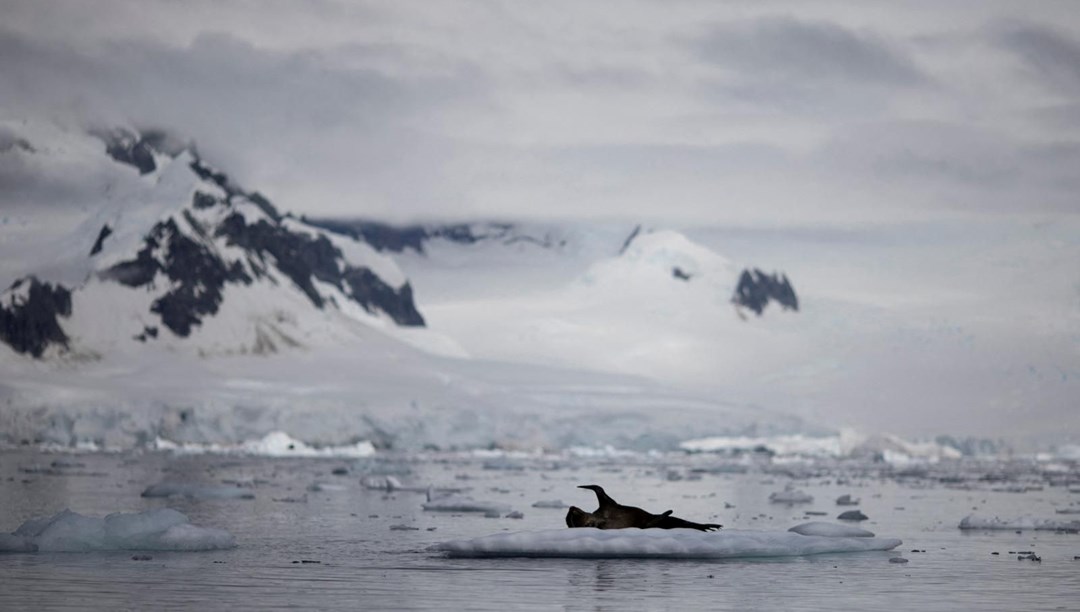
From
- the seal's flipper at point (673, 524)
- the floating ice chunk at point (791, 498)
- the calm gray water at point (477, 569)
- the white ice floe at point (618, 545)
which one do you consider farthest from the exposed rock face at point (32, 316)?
the white ice floe at point (618, 545)

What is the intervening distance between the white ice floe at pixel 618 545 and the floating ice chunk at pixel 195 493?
17136mm

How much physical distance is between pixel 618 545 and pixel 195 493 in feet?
62.4

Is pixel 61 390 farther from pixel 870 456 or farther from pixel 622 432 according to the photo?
pixel 870 456

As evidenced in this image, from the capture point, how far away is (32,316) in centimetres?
13450

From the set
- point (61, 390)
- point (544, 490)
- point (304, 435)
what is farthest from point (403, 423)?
point (544, 490)

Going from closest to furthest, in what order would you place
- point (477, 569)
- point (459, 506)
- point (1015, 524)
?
point (477, 569), point (1015, 524), point (459, 506)

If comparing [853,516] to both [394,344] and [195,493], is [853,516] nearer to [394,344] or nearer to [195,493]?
[195,493]

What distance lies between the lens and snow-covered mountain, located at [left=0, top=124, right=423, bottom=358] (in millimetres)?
138125

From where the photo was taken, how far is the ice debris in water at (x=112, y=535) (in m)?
21.1

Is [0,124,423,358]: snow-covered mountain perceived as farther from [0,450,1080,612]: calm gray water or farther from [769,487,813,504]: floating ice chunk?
[769,487,813,504]: floating ice chunk

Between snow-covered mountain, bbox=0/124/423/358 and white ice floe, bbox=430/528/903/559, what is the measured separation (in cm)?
11936

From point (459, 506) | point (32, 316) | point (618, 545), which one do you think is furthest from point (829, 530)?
point (32, 316)

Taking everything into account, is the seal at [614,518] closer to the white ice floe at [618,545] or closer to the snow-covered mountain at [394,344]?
the white ice floe at [618,545]

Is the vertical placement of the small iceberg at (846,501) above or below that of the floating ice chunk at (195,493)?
above
